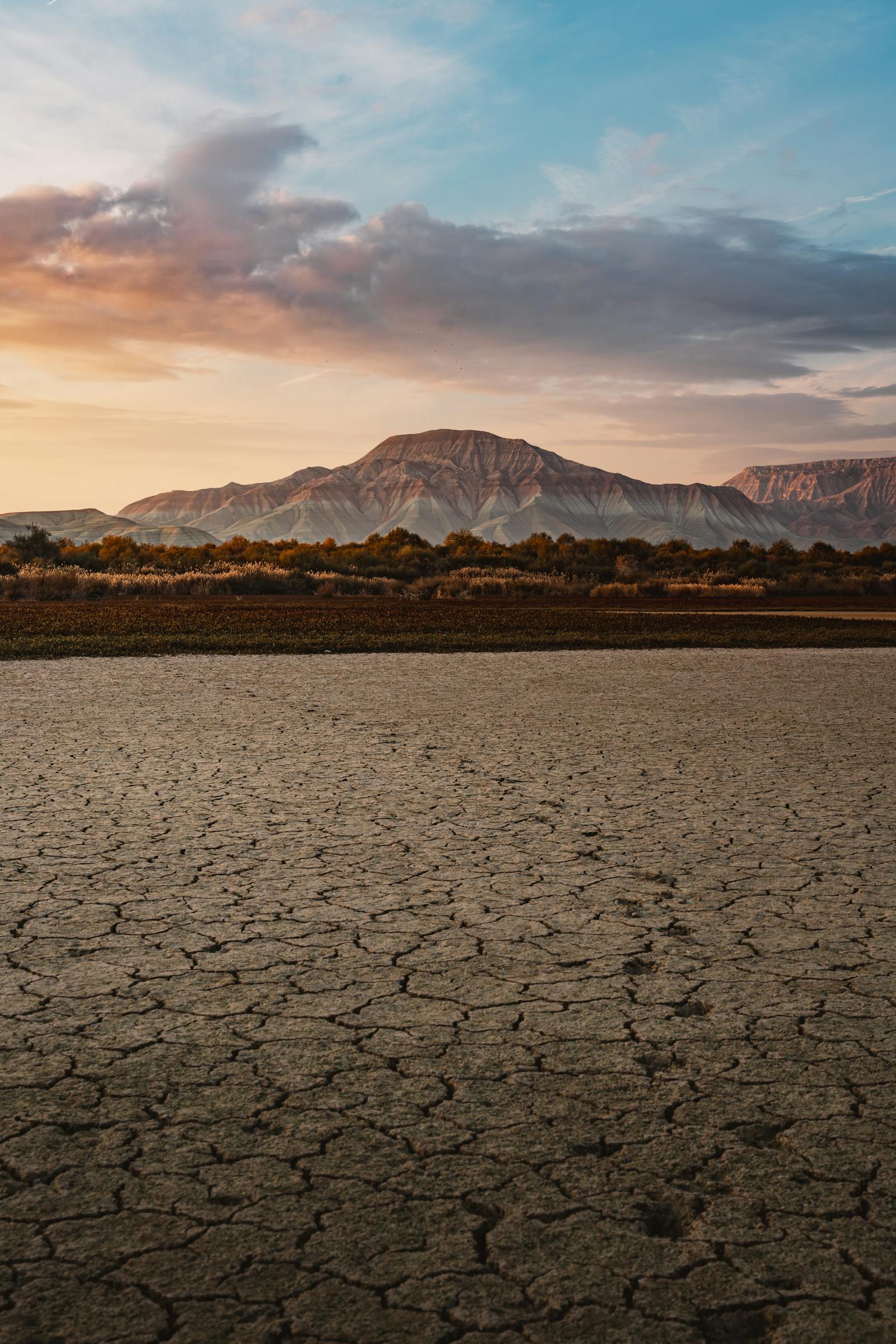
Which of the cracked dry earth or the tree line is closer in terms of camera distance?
the cracked dry earth

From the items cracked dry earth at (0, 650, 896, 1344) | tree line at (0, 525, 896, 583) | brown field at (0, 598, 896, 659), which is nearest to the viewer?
cracked dry earth at (0, 650, 896, 1344)

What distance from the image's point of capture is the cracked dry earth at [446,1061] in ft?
7.62

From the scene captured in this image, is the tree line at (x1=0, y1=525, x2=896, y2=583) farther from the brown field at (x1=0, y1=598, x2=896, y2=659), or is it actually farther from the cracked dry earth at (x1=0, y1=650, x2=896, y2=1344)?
the cracked dry earth at (x1=0, y1=650, x2=896, y2=1344)

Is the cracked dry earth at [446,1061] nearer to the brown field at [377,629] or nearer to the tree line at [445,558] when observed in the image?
the brown field at [377,629]

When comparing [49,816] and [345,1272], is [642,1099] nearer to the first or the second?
[345,1272]

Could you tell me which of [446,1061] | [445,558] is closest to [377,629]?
[446,1061]

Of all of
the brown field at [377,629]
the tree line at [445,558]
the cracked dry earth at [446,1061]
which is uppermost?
the tree line at [445,558]

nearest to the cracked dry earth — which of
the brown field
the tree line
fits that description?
the brown field

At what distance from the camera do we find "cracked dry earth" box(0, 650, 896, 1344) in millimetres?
2322

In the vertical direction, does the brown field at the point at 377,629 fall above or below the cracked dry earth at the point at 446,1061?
above

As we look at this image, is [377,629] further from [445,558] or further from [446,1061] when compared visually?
[445,558]

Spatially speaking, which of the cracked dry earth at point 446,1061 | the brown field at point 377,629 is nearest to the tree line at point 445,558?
the brown field at point 377,629

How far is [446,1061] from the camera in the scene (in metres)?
3.38

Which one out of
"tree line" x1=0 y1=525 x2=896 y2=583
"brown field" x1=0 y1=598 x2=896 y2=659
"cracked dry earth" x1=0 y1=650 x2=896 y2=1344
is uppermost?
"tree line" x1=0 y1=525 x2=896 y2=583
